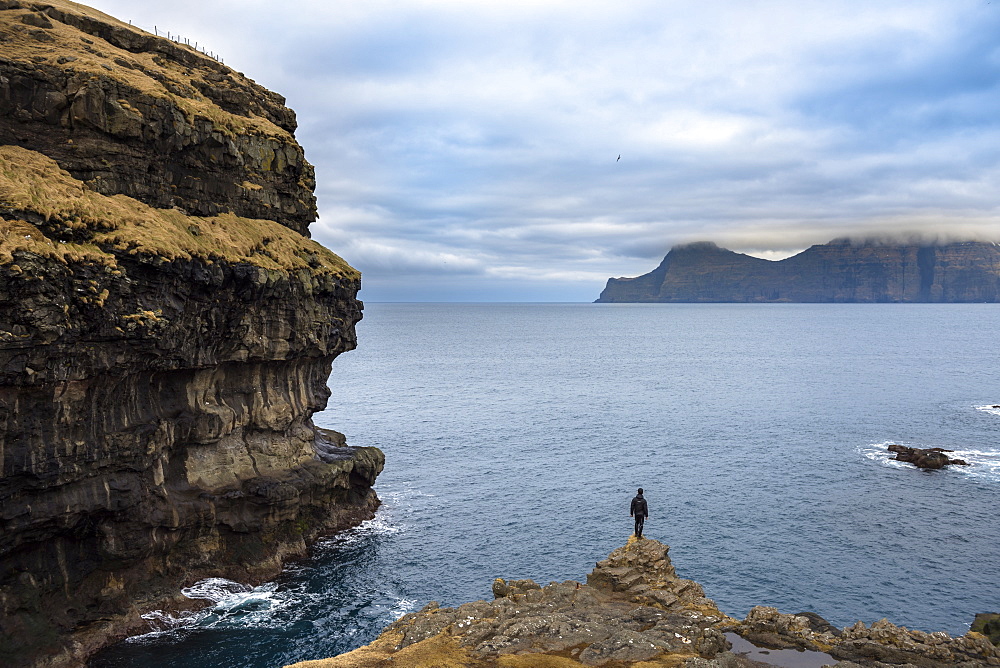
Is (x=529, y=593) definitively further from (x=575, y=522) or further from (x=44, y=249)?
(x=44, y=249)

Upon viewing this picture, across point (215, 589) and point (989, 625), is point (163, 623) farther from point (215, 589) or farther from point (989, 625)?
point (989, 625)

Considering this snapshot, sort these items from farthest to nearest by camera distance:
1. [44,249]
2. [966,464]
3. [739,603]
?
[966,464], [739,603], [44,249]

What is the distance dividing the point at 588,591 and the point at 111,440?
29.4m

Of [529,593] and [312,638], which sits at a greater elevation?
[529,593]

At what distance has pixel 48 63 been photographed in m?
42.1

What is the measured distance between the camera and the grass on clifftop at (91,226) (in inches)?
1453

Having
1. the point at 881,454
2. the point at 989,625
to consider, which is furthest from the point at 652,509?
the point at 881,454

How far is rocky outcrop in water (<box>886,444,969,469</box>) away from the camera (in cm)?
7400

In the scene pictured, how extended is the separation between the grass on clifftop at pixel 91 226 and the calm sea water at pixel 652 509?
73.4 ft

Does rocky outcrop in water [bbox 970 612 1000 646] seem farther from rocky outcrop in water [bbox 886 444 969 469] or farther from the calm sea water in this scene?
rocky outcrop in water [bbox 886 444 969 469]

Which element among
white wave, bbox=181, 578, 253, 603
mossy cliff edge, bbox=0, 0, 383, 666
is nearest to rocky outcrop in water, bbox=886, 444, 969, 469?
mossy cliff edge, bbox=0, 0, 383, 666

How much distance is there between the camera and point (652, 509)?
6191cm

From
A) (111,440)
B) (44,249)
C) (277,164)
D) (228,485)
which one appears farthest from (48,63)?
(228,485)

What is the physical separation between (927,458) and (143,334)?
7654 cm
